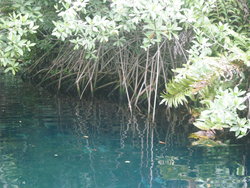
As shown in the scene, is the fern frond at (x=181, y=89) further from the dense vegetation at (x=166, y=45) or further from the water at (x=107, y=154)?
the water at (x=107, y=154)

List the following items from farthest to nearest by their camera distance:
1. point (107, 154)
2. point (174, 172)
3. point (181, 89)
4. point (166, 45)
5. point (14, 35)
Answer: point (166, 45) → point (14, 35) → point (181, 89) → point (107, 154) → point (174, 172)

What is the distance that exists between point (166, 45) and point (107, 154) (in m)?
3.55

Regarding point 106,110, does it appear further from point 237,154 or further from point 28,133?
point 237,154

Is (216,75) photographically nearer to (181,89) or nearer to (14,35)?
(181,89)

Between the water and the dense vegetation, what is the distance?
435 millimetres

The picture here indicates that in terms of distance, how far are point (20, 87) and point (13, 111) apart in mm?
3966

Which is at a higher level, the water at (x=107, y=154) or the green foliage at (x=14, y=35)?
the green foliage at (x=14, y=35)

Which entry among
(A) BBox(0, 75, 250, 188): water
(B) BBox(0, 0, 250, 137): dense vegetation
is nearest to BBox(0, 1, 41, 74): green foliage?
(B) BBox(0, 0, 250, 137): dense vegetation

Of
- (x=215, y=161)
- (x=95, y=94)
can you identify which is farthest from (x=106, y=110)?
(x=215, y=161)

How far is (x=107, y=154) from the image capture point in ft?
16.6

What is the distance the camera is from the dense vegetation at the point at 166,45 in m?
5.10

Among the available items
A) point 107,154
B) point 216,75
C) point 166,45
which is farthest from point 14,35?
point 166,45

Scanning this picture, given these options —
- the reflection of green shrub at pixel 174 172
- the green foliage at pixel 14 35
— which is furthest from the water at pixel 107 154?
the green foliage at pixel 14 35

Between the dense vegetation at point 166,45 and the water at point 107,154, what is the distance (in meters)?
0.43
